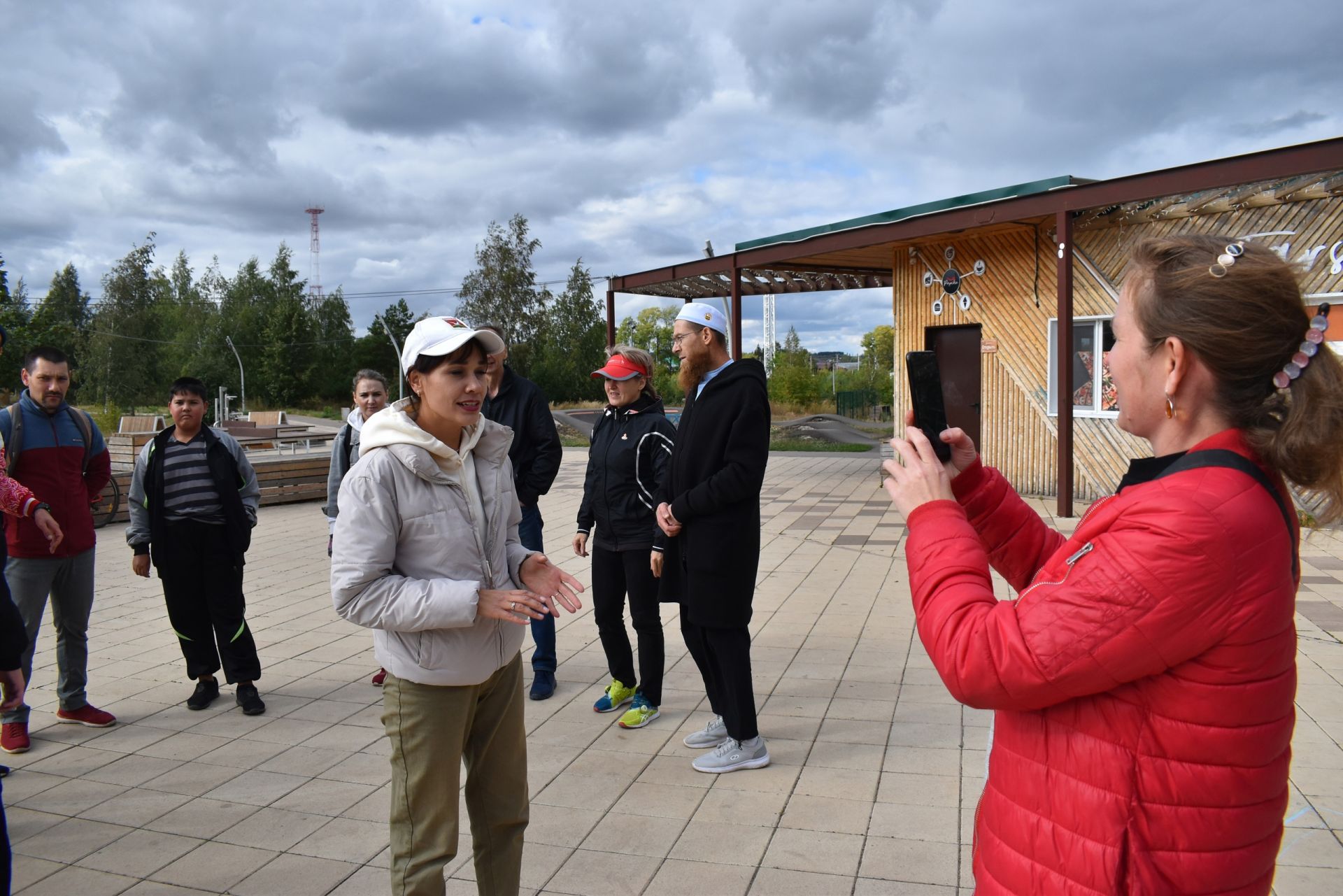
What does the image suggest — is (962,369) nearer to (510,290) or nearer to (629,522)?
(629,522)

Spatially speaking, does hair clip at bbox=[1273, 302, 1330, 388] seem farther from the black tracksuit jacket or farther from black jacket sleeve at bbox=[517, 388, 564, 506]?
black jacket sleeve at bbox=[517, 388, 564, 506]

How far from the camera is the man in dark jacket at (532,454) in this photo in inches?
204

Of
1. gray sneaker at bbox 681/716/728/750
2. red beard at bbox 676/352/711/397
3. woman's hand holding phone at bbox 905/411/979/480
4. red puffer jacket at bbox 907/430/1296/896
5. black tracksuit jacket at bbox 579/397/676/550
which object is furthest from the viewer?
black tracksuit jacket at bbox 579/397/676/550

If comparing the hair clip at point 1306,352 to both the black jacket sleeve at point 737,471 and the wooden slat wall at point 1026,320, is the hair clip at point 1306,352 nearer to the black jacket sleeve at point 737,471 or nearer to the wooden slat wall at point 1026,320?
the black jacket sleeve at point 737,471

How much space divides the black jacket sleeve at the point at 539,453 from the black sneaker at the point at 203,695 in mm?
2021

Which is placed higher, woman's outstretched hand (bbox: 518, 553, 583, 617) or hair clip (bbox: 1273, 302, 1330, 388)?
hair clip (bbox: 1273, 302, 1330, 388)

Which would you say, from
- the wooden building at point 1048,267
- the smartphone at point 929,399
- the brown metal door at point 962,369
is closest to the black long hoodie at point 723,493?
the smartphone at point 929,399

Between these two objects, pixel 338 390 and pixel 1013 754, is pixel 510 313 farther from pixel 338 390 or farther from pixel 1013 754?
pixel 1013 754

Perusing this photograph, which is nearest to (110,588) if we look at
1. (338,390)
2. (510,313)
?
(510,313)

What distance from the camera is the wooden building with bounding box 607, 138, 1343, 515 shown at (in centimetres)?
950

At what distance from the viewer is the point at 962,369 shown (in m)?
13.3

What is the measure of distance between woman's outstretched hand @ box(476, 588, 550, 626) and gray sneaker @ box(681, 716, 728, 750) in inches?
84.0

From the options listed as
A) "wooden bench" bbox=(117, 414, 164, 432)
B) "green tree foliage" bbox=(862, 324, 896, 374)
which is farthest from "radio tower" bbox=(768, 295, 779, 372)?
"wooden bench" bbox=(117, 414, 164, 432)

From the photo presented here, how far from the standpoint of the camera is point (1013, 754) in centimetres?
153
